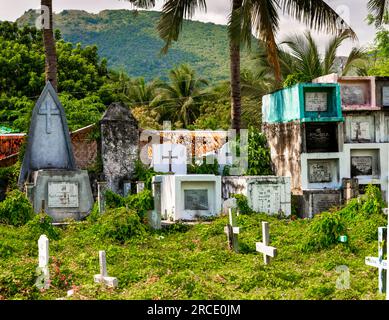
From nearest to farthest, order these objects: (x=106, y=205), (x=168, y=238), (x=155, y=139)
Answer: (x=168, y=238) → (x=106, y=205) → (x=155, y=139)

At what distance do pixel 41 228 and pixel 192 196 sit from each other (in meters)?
4.00

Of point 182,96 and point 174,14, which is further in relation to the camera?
point 182,96

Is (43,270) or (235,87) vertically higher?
(235,87)

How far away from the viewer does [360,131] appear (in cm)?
1923

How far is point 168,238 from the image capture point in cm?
1456

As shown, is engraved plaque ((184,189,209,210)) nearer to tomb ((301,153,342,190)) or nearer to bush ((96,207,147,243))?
tomb ((301,153,342,190))

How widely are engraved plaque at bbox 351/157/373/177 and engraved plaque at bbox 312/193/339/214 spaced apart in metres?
1.28

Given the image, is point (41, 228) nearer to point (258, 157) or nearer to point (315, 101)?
point (258, 157)

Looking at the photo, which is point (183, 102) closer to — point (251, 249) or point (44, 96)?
point (44, 96)

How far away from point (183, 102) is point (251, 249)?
31716 millimetres

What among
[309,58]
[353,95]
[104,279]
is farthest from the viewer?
[309,58]

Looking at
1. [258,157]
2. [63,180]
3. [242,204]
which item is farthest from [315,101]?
[63,180]

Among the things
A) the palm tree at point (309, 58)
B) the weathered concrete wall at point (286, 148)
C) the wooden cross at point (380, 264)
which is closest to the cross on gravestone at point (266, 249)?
the wooden cross at point (380, 264)
